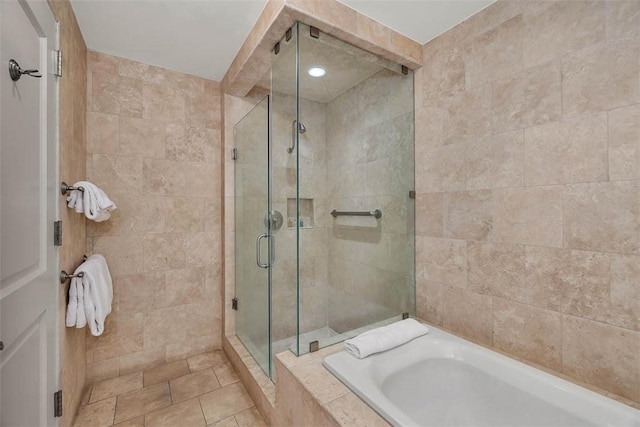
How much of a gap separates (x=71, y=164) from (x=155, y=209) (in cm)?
66

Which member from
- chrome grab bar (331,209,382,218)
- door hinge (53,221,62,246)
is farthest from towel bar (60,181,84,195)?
chrome grab bar (331,209,382,218)

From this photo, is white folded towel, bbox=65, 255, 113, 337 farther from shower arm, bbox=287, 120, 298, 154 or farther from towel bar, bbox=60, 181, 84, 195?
shower arm, bbox=287, 120, 298, 154

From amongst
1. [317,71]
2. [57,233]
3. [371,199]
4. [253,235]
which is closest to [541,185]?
[371,199]

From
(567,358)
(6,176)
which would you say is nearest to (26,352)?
(6,176)

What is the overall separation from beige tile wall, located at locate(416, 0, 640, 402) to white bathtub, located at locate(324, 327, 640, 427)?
178mm

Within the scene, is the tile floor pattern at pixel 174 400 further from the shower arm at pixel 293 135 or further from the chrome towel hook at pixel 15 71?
the chrome towel hook at pixel 15 71

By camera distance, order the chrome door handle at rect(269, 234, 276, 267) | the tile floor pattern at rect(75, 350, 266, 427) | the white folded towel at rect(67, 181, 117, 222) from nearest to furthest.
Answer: the white folded towel at rect(67, 181, 117, 222), the tile floor pattern at rect(75, 350, 266, 427), the chrome door handle at rect(269, 234, 276, 267)

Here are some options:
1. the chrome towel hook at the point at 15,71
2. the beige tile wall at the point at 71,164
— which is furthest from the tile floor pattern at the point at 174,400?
the chrome towel hook at the point at 15,71

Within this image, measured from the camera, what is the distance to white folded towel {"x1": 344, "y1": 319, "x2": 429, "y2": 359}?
142 centimetres

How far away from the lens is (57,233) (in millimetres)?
1298

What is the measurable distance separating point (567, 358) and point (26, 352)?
2.26 m

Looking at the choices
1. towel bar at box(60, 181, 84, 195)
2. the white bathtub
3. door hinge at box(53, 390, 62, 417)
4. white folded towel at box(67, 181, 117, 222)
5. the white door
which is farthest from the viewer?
white folded towel at box(67, 181, 117, 222)

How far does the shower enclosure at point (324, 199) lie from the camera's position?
5.56 ft

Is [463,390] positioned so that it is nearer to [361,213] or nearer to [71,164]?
[361,213]
